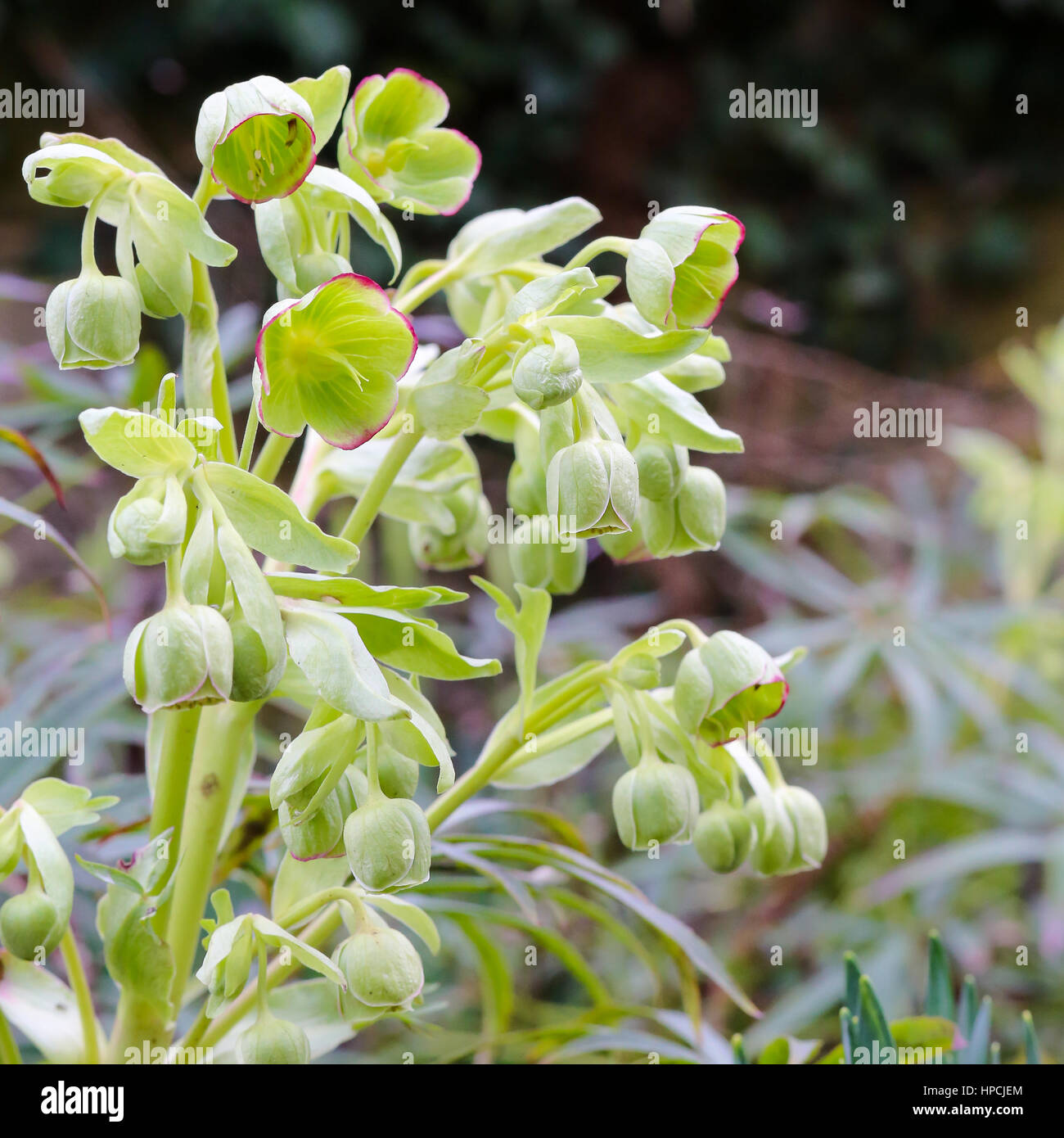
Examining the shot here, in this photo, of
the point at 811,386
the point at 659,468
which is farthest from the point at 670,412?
the point at 811,386

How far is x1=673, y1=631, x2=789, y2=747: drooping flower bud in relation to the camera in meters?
0.35

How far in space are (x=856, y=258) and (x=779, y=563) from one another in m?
1.61

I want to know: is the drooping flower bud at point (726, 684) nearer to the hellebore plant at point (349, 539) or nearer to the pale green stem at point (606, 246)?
the hellebore plant at point (349, 539)

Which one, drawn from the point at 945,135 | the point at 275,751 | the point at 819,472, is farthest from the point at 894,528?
the point at 945,135

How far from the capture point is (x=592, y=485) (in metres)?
0.32

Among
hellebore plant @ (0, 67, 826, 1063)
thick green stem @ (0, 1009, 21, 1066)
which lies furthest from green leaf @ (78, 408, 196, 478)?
thick green stem @ (0, 1009, 21, 1066)

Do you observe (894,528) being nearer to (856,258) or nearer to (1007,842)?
(1007,842)

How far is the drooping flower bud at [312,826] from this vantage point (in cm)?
33

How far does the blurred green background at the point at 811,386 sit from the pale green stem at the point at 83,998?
11cm

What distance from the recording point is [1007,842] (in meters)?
0.88

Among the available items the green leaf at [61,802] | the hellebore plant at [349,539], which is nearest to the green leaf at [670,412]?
the hellebore plant at [349,539]

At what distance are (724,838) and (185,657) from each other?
0.66ft
